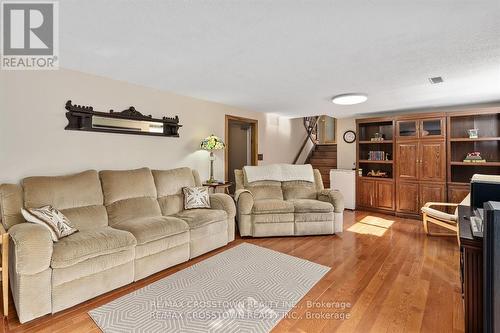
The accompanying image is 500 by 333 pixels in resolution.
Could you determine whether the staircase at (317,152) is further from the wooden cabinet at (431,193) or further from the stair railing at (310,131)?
the wooden cabinet at (431,193)

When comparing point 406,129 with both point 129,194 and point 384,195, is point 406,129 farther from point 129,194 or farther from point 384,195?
point 129,194

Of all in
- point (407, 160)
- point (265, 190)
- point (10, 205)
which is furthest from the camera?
point (407, 160)

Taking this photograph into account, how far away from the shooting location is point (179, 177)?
Result: 3.64 m

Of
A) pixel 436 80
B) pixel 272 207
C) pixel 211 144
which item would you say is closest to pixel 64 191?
pixel 211 144

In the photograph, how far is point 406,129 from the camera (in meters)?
5.05

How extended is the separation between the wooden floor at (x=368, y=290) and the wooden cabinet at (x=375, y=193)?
1430 mm

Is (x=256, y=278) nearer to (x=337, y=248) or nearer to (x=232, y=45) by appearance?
(x=337, y=248)

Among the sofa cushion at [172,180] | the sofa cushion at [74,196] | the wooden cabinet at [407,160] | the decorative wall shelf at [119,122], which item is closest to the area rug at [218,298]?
the sofa cushion at [74,196]

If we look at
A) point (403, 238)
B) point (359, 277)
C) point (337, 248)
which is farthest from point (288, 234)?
point (403, 238)

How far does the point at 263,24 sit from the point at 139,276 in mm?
2501

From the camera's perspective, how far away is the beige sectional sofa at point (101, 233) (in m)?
1.91

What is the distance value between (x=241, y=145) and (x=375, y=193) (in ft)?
9.93

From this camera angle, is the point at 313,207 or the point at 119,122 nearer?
the point at 119,122

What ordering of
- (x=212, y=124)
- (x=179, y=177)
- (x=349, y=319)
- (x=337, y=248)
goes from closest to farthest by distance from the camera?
(x=349, y=319), (x=337, y=248), (x=179, y=177), (x=212, y=124)
